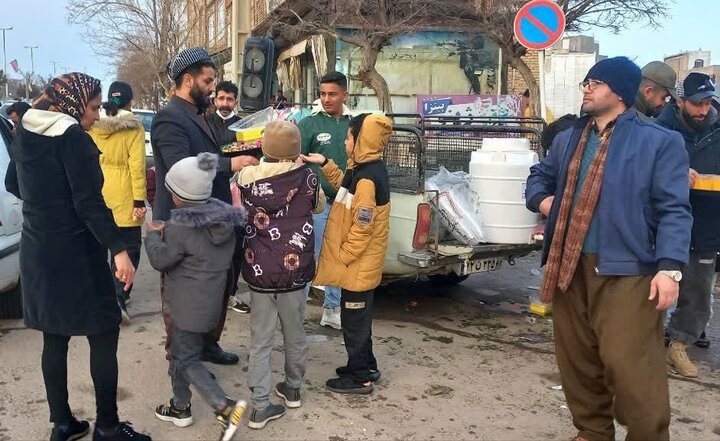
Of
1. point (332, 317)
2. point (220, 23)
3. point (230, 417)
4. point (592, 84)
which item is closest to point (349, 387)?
point (230, 417)

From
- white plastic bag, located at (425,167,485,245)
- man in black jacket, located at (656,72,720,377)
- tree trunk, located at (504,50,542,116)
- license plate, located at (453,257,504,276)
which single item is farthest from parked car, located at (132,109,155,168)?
tree trunk, located at (504,50,542,116)

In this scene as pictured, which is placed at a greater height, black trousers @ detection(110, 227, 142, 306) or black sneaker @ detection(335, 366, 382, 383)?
black trousers @ detection(110, 227, 142, 306)

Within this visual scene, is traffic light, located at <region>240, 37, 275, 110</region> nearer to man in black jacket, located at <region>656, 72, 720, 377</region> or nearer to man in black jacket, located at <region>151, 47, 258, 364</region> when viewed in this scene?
man in black jacket, located at <region>151, 47, 258, 364</region>

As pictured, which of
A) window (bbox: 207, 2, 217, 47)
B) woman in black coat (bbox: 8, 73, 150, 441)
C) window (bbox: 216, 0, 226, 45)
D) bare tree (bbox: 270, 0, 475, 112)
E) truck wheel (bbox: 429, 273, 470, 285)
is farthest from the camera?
window (bbox: 207, 2, 217, 47)

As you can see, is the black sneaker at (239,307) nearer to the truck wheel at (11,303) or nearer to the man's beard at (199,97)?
the truck wheel at (11,303)

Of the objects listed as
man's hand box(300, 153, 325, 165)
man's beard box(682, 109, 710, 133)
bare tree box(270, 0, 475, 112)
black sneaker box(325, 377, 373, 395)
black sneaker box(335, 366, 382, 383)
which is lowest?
black sneaker box(325, 377, 373, 395)

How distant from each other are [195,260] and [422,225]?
2409 millimetres

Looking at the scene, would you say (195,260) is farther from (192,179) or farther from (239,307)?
(239,307)

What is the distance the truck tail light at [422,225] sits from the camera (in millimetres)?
5320

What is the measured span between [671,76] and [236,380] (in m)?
3.74

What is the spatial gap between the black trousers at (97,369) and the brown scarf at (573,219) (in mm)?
2191

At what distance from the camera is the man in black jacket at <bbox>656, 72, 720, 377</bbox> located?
457cm

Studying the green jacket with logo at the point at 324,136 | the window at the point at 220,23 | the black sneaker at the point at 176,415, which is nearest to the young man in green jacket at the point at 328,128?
the green jacket with logo at the point at 324,136

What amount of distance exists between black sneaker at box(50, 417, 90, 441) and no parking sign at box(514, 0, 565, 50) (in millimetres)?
5430
